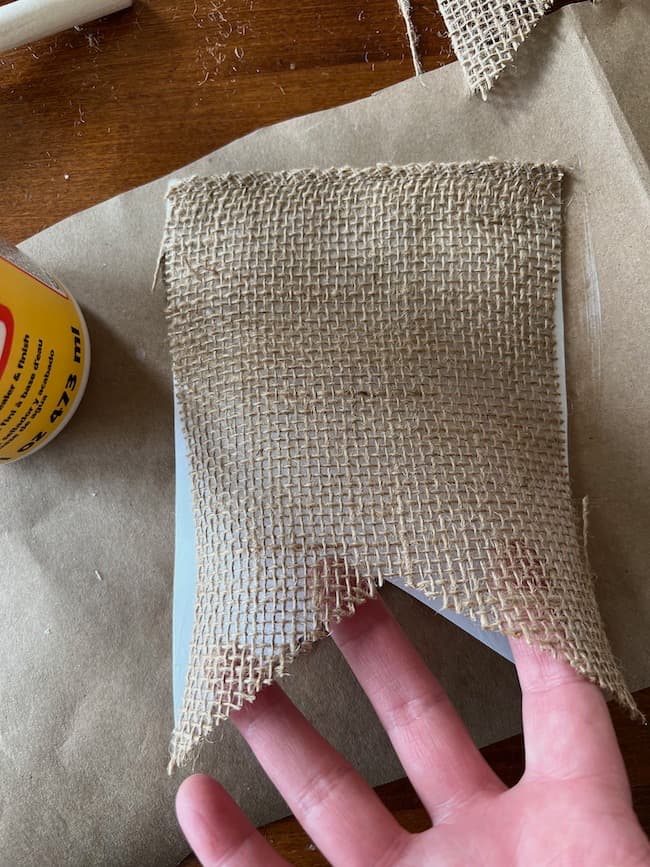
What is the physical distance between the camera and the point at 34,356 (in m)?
0.41

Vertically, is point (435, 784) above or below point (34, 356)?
below

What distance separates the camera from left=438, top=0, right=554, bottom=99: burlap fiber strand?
499 mm

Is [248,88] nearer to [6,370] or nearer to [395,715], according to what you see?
[6,370]

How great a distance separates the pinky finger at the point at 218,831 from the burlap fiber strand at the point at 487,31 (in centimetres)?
50

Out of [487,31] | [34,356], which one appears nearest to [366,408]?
[34,356]

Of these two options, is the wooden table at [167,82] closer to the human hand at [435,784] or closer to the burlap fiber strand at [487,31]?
the burlap fiber strand at [487,31]

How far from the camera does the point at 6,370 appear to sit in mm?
384

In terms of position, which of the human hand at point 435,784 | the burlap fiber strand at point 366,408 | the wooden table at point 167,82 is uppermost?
the wooden table at point 167,82

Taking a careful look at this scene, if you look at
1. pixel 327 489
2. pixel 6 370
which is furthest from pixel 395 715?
pixel 6 370

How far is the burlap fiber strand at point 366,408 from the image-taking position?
0.40 metres

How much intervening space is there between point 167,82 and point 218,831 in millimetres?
511

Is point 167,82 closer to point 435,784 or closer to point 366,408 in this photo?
point 366,408

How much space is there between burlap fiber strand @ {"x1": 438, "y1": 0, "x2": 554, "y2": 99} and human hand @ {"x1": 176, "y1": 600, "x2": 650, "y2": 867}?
39 cm

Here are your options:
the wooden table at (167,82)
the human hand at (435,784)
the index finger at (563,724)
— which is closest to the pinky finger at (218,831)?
the human hand at (435,784)
